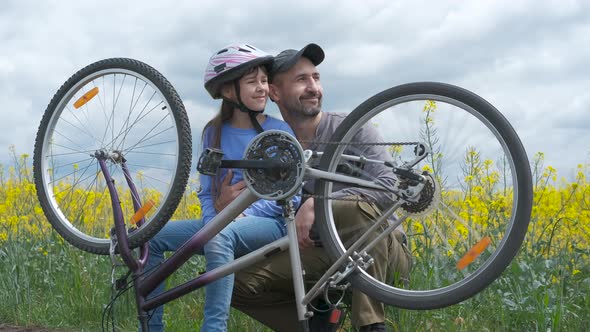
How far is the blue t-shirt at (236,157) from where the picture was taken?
3.54m

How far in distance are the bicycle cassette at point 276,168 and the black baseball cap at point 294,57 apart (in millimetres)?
826

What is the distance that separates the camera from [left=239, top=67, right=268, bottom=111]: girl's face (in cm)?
357

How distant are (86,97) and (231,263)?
126 centimetres

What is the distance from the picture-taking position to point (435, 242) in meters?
4.14

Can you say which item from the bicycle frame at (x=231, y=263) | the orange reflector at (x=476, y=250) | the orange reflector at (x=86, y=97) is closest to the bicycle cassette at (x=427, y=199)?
the bicycle frame at (x=231, y=263)

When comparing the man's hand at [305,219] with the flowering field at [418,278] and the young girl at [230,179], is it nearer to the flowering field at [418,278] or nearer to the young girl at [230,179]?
the young girl at [230,179]

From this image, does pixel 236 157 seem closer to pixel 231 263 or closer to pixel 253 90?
pixel 253 90

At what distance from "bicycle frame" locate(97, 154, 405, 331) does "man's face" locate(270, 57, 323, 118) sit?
34.2 inches

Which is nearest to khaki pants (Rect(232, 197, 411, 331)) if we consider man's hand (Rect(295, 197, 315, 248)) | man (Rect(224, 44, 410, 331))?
man (Rect(224, 44, 410, 331))

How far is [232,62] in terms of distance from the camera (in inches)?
139

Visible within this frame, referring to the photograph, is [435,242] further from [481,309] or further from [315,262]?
[315,262]

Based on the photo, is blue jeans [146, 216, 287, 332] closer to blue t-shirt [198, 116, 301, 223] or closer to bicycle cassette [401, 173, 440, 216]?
blue t-shirt [198, 116, 301, 223]

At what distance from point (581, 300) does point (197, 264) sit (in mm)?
2433

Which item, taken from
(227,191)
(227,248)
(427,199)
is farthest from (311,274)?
(427,199)
